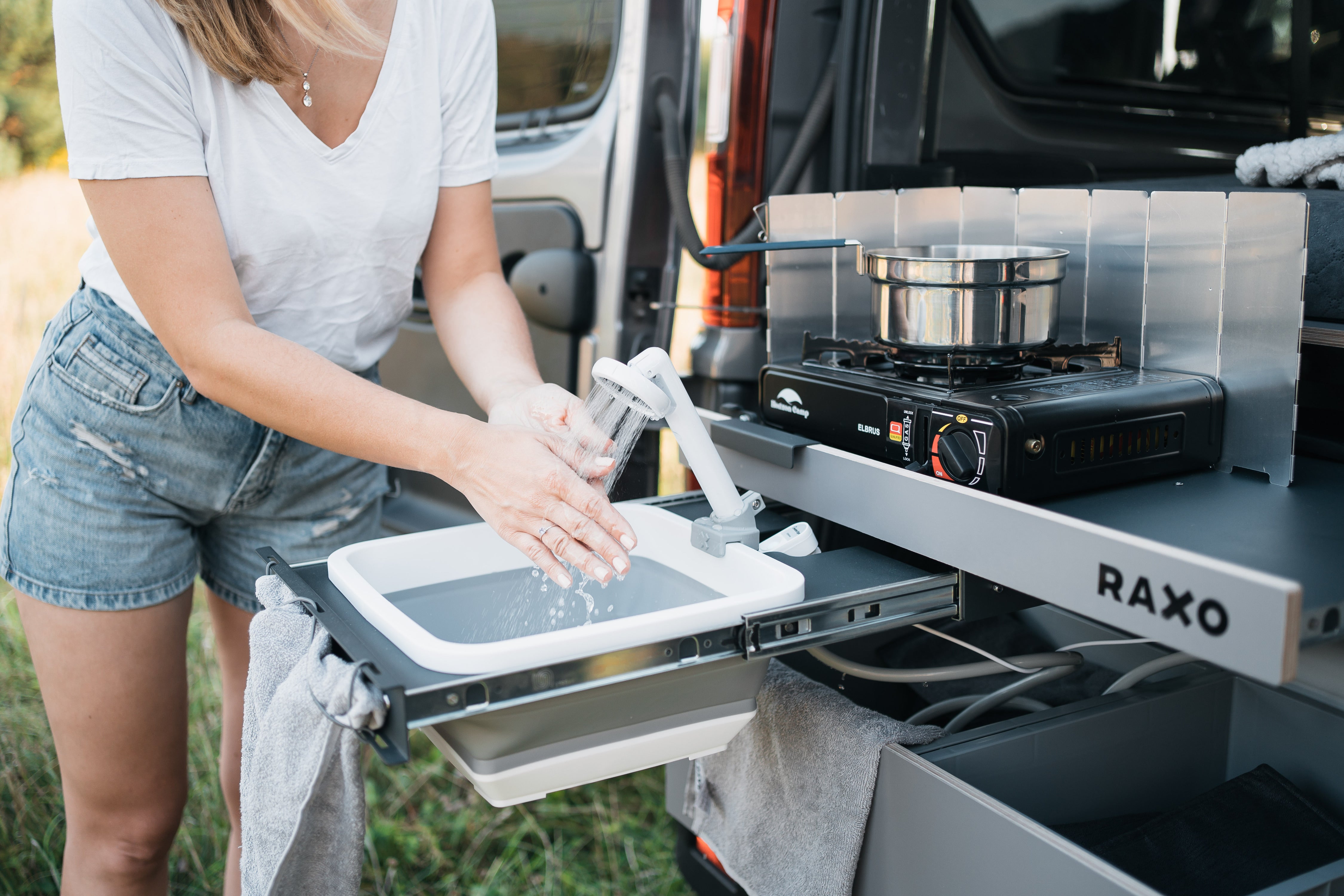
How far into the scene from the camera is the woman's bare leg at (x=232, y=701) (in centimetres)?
144

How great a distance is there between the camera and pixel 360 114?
1.24 meters

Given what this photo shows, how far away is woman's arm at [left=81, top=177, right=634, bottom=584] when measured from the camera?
98 cm

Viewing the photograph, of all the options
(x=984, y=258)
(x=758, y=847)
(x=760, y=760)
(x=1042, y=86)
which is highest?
(x=1042, y=86)

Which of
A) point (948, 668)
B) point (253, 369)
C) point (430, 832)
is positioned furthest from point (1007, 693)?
point (430, 832)

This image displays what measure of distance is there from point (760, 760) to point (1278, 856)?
21.5 inches

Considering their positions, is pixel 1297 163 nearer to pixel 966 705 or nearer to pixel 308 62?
pixel 966 705

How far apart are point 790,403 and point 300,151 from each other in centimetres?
61

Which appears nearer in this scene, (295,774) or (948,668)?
(295,774)

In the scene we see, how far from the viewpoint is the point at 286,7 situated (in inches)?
41.5

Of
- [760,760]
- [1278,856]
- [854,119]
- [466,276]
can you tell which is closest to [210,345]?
[466,276]

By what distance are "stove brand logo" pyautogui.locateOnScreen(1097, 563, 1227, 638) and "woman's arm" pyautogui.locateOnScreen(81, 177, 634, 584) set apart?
0.40 m

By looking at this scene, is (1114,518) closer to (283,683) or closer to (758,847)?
(758,847)

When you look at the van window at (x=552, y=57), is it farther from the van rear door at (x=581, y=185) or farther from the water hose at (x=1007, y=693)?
the water hose at (x=1007, y=693)

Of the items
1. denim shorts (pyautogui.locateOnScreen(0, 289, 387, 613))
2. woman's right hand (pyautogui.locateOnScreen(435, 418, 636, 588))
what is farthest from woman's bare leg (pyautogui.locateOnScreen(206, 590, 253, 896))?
woman's right hand (pyautogui.locateOnScreen(435, 418, 636, 588))
